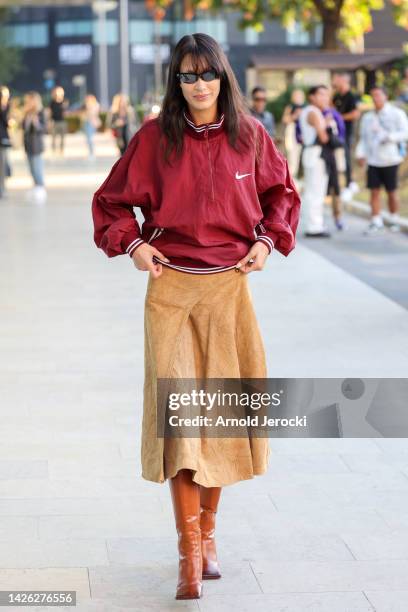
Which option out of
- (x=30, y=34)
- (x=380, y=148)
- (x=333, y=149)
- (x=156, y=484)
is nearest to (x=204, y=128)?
(x=156, y=484)

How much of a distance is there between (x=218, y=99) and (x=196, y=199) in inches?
14.2

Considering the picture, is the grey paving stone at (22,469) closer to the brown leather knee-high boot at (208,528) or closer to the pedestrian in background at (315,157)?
the brown leather knee-high boot at (208,528)

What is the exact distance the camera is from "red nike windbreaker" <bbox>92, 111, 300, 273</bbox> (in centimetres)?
437

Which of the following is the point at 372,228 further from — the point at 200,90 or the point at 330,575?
the point at 200,90

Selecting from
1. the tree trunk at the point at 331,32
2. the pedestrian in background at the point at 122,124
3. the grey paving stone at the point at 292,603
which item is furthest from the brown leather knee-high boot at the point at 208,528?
the tree trunk at the point at 331,32

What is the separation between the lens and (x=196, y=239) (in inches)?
172

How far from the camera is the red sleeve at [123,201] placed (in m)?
4.44

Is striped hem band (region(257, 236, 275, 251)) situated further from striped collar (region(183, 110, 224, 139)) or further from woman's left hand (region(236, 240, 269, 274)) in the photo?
striped collar (region(183, 110, 224, 139))

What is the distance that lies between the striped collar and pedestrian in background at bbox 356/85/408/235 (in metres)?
12.5

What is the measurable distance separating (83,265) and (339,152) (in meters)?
4.55

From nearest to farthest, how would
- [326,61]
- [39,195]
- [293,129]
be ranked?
1. [39,195]
2. [293,129]
3. [326,61]

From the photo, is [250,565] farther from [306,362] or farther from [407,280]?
[407,280]

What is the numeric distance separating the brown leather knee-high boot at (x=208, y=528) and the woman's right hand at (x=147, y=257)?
0.80 meters

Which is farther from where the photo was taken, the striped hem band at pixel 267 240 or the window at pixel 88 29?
the window at pixel 88 29
